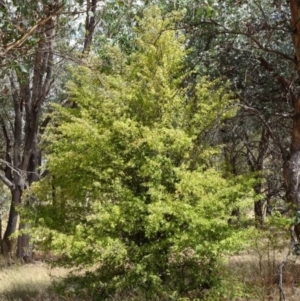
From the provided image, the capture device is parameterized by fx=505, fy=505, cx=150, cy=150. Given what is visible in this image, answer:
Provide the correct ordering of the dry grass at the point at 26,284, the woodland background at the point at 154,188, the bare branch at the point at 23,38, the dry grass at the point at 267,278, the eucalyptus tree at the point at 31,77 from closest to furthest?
1. the bare branch at the point at 23,38
2. the eucalyptus tree at the point at 31,77
3. the dry grass at the point at 267,278
4. the woodland background at the point at 154,188
5. the dry grass at the point at 26,284

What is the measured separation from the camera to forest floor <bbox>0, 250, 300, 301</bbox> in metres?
7.39

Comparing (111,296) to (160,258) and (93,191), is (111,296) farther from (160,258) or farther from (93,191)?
(93,191)

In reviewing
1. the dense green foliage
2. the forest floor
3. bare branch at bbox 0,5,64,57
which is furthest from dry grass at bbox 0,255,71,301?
bare branch at bbox 0,5,64,57

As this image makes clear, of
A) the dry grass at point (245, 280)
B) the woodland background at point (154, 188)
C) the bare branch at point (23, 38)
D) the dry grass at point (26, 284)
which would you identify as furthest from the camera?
the dry grass at point (26, 284)

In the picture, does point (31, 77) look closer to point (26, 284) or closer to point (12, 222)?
point (26, 284)

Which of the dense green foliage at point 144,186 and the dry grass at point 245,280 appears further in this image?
the dense green foliage at point 144,186

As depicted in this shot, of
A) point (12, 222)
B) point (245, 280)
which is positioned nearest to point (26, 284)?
point (245, 280)

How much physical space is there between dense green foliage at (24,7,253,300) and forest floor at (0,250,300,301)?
625 millimetres

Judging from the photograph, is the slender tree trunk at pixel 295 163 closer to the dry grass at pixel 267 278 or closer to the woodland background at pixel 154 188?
the woodland background at pixel 154 188

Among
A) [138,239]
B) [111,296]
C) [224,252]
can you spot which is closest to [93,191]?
[138,239]

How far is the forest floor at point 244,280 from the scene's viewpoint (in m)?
7.39

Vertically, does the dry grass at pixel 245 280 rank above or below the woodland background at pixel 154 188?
below

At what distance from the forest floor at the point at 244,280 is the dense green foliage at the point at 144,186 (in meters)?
0.62

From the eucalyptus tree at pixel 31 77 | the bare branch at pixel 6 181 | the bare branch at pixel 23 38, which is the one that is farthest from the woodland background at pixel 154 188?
the bare branch at pixel 6 181
